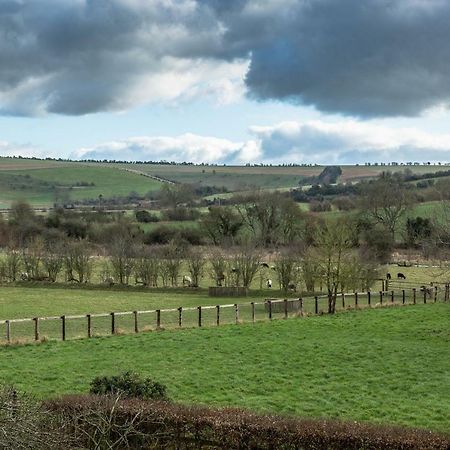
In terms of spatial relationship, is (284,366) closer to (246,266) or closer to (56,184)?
(246,266)

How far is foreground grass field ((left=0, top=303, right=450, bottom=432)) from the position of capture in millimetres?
17062

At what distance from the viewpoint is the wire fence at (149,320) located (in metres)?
28.2

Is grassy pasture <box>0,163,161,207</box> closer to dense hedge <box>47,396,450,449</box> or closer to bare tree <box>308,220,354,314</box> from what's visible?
bare tree <box>308,220,354,314</box>

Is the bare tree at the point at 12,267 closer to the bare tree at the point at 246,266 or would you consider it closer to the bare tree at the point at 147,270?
the bare tree at the point at 147,270

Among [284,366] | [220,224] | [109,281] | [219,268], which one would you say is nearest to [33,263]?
[109,281]

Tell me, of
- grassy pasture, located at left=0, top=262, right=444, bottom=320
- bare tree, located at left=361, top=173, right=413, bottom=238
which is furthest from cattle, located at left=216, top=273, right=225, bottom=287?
bare tree, located at left=361, top=173, right=413, bottom=238

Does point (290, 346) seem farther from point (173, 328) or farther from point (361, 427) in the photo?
point (361, 427)

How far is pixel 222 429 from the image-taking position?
1234 cm

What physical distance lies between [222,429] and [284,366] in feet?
30.3

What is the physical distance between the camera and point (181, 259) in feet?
208

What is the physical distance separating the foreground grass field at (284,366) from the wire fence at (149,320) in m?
1.43

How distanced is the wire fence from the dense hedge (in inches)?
559

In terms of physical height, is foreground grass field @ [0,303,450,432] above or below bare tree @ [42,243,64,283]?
above

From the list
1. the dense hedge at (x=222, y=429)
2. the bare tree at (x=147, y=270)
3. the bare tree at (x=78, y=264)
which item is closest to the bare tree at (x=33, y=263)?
the bare tree at (x=78, y=264)
